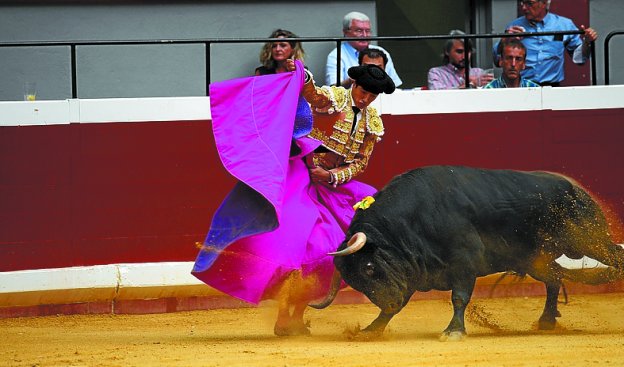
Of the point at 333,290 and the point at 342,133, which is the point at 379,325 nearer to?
the point at 333,290

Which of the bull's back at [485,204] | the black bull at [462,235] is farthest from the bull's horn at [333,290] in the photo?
the bull's back at [485,204]

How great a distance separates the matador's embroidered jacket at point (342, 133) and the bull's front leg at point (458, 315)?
76 centimetres

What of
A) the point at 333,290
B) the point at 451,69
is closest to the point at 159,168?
the point at 451,69

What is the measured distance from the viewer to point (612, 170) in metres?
8.38

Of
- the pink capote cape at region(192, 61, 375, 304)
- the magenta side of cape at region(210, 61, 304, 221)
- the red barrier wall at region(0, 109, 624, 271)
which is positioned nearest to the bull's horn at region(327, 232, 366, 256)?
the pink capote cape at region(192, 61, 375, 304)

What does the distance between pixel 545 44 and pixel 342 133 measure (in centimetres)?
266

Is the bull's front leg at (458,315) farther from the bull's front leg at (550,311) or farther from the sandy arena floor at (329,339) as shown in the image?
the bull's front leg at (550,311)

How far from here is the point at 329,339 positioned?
6.01 meters

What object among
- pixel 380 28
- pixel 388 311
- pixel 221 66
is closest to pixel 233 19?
pixel 221 66

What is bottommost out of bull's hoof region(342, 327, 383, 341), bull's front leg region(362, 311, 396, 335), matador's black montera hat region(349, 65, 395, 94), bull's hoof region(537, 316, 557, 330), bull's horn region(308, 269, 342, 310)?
bull's hoof region(537, 316, 557, 330)

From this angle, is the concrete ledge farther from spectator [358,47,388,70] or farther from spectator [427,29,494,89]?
spectator [358,47,388,70]

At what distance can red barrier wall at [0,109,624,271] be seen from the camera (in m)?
7.79

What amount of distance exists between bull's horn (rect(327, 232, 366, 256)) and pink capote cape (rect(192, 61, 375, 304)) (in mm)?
242

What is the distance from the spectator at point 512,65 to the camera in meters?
8.04
